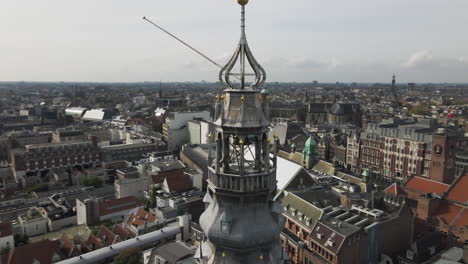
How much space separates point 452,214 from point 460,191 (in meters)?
6.89

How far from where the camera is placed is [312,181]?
71688 mm

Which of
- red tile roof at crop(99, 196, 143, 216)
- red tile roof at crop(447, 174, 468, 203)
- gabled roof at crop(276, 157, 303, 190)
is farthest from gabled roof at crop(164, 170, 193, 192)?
red tile roof at crop(447, 174, 468, 203)

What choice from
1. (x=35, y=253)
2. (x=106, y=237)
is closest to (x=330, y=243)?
(x=106, y=237)

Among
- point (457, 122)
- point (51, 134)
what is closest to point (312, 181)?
point (51, 134)

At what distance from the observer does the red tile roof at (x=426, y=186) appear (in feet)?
246

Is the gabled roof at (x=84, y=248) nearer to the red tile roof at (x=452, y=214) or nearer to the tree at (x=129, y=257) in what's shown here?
the tree at (x=129, y=257)

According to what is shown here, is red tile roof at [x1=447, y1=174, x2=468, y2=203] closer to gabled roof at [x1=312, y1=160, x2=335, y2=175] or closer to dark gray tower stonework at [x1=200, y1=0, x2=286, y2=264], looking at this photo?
gabled roof at [x1=312, y1=160, x2=335, y2=175]

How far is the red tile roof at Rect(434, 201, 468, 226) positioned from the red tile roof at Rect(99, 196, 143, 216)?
2452 inches

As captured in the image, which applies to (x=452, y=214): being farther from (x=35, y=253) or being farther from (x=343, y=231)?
(x=35, y=253)

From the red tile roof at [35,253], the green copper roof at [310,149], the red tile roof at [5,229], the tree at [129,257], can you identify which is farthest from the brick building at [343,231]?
the red tile roof at [5,229]

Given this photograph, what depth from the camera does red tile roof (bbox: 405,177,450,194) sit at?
7501 centimetres

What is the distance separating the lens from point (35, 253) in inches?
2149

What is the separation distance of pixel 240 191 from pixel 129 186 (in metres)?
79.5

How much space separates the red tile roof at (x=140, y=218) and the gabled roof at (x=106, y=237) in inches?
161
